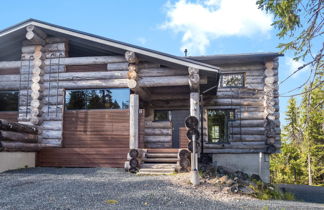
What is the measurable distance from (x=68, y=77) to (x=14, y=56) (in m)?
3.47

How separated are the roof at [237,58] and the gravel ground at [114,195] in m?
7.11

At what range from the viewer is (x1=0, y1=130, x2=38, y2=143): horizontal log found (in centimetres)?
956

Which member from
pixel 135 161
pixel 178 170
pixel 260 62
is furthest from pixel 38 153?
pixel 260 62

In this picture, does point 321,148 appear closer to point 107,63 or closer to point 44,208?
point 107,63

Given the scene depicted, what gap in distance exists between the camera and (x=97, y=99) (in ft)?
38.2

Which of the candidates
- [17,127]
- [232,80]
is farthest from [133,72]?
[232,80]

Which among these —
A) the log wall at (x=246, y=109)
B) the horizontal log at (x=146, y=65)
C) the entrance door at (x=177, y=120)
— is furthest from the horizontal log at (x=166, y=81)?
the entrance door at (x=177, y=120)

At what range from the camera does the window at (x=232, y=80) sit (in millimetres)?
14812

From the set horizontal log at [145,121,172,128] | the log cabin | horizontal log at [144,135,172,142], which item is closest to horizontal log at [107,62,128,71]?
the log cabin

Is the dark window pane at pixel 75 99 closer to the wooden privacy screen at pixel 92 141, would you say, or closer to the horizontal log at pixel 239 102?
the wooden privacy screen at pixel 92 141

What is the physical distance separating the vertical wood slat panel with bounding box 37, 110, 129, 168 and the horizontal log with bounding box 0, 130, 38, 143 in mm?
687

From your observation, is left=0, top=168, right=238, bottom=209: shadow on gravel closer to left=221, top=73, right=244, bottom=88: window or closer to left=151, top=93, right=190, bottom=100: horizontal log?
left=151, top=93, right=190, bottom=100: horizontal log

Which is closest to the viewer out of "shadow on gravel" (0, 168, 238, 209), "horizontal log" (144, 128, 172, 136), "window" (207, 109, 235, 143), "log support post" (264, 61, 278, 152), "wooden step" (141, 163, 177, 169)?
"shadow on gravel" (0, 168, 238, 209)

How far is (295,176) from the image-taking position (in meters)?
30.4
